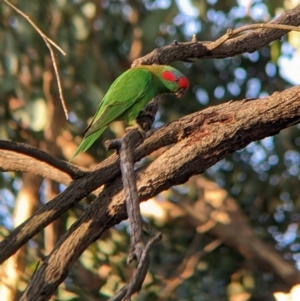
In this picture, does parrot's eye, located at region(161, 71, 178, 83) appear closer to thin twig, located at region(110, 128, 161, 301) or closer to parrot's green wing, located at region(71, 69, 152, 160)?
parrot's green wing, located at region(71, 69, 152, 160)

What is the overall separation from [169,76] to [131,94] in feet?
0.92

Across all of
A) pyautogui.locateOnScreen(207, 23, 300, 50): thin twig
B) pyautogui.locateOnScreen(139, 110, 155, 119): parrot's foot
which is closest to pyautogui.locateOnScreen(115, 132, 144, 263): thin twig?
pyautogui.locateOnScreen(207, 23, 300, 50): thin twig

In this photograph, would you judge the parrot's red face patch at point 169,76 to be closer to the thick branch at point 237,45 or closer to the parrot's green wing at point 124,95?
the parrot's green wing at point 124,95

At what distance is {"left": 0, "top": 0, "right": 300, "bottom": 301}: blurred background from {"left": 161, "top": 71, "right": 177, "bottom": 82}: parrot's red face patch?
0.86 meters

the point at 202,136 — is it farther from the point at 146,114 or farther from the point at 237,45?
the point at 146,114

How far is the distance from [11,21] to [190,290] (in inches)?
84.2

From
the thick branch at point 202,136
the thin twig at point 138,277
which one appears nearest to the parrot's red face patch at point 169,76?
the thick branch at point 202,136

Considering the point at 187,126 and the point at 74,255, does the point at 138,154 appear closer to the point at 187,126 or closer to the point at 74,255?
the point at 187,126

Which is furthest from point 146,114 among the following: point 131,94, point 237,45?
point 237,45

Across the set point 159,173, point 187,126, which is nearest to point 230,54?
point 187,126

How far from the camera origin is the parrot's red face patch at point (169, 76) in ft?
11.5

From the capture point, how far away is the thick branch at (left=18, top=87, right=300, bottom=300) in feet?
7.79

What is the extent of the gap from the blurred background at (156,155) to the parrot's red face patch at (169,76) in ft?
2.82

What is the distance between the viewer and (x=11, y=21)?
15.6 feet
